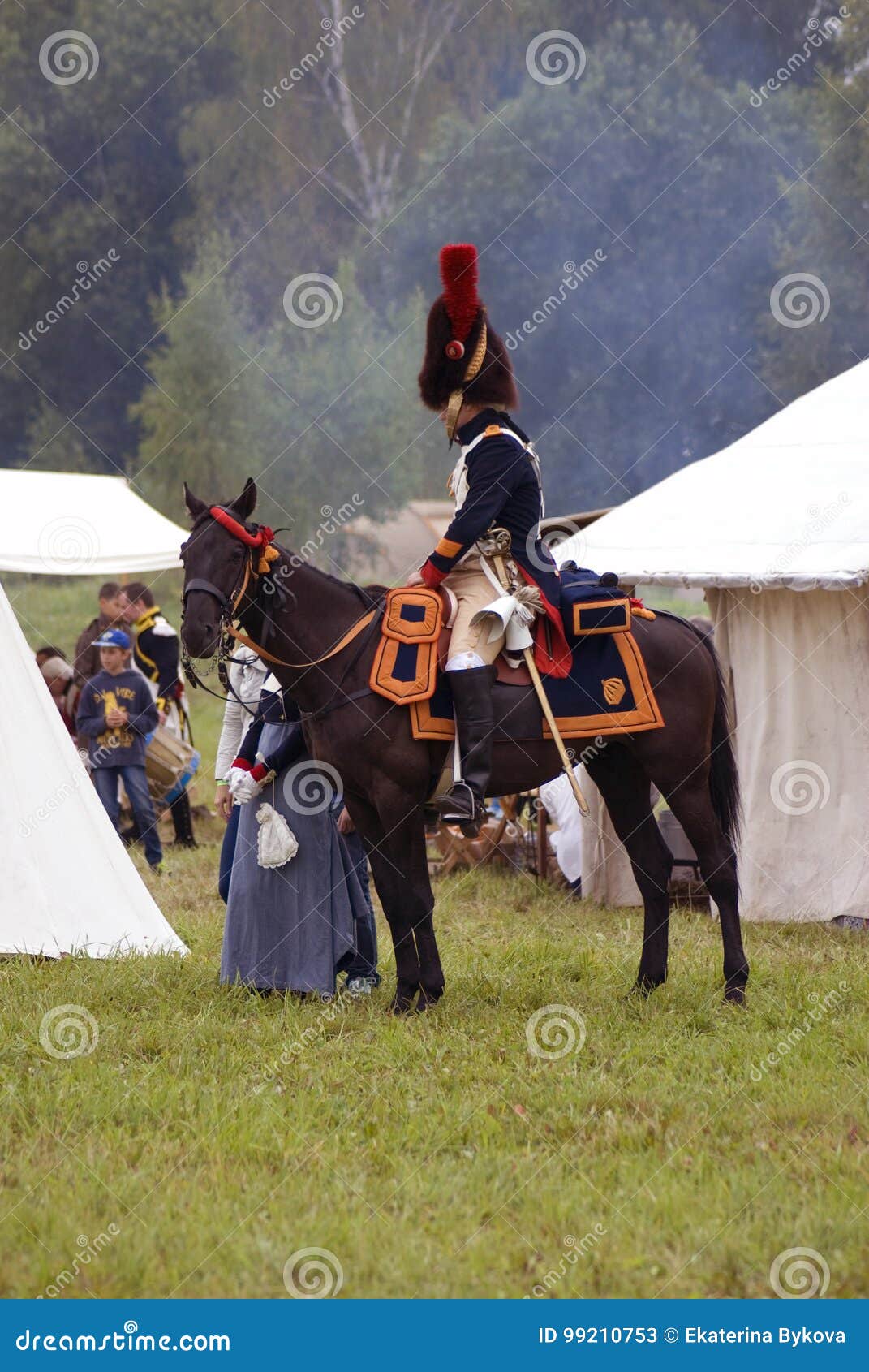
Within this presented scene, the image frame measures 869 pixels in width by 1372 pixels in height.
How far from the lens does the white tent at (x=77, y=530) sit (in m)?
12.7

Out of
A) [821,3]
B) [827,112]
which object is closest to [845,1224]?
[827,112]

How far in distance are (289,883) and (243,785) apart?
1.66ft

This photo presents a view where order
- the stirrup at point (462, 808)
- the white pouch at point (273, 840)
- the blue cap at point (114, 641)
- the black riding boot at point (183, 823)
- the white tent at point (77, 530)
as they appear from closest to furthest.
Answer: the stirrup at point (462, 808) < the white pouch at point (273, 840) < the blue cap at point (114, 641) < the black riding boot at point (183, 823) < the white tent at point (77, 530)

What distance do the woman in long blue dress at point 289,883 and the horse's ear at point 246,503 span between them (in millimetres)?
875

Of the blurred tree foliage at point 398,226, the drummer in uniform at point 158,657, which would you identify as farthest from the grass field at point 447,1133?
the blurred tree foliage at point 398,226

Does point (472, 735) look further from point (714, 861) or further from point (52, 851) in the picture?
point (52, 851)

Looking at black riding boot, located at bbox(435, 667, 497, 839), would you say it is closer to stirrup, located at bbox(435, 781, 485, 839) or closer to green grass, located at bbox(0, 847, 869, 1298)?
stirrup, located at bbox(435, 781, 485, 839)

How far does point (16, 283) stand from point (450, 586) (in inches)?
1183

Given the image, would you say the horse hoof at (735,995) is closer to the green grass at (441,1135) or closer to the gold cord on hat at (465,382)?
the green grass at (441,1135)

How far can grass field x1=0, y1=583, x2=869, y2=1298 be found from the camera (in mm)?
3855

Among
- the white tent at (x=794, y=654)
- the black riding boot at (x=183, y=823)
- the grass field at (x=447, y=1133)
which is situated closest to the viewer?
the grass field at (x=447, y=1133)

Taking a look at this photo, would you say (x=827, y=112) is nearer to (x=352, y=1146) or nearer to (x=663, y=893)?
(x=663, y=893)


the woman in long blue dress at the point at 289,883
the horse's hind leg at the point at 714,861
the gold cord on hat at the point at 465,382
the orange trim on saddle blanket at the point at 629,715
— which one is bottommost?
the woman in long blue dress at the point at 289,883

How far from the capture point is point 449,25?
38344 mm
